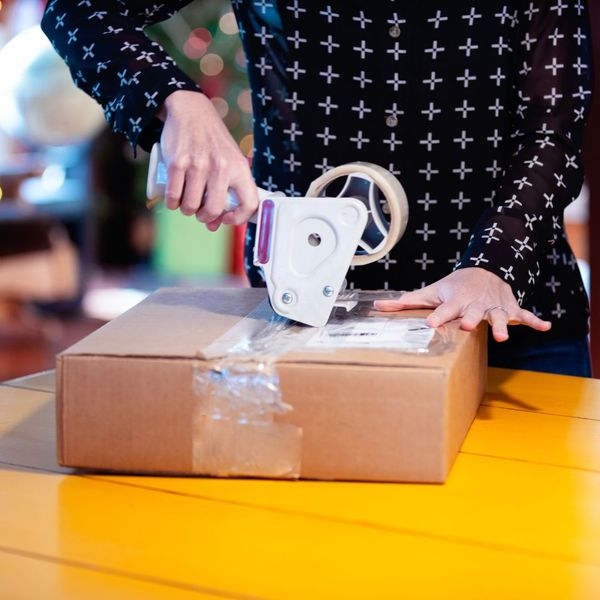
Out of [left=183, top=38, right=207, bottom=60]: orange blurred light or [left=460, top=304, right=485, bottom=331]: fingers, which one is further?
[left=183, top=38, right=207, bottom=60]: orange blurred light

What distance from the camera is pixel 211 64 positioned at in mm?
4953

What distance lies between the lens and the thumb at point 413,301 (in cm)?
111

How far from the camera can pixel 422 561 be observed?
2.51ft

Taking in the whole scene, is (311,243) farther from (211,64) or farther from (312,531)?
(211,64)

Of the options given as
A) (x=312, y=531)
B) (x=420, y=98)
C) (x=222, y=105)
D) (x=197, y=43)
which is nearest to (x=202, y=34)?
(x=197, y=43)

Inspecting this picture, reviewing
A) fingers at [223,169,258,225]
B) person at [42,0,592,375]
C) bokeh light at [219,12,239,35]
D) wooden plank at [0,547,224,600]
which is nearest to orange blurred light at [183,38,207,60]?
bokeh light at [219,12,239,35]

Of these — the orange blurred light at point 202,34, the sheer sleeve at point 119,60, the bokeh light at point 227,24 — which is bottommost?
the sheer sleeve at point 119,60

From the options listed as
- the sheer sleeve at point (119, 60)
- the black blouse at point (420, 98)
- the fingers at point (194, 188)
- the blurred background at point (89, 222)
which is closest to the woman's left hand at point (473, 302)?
the black blouse at point (420, 98)

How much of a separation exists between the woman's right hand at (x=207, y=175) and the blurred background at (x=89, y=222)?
7.94 ft

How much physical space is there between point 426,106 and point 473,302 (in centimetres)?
36

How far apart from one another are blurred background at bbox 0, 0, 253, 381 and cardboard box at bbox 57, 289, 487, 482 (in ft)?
8.58

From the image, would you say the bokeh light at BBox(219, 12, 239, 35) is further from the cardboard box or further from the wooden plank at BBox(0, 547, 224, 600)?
the wooden plank at BBox(0, 547, 224, 600)

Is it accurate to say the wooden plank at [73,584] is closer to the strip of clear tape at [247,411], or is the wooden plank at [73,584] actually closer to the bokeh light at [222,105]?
the strip of clear tape at [247,411]

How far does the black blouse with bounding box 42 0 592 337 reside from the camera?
1.27 meters
